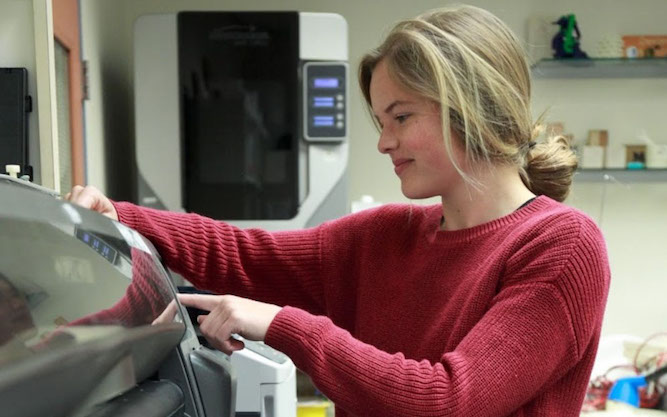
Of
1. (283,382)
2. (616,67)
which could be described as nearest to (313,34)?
(283,382)

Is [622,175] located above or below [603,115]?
below

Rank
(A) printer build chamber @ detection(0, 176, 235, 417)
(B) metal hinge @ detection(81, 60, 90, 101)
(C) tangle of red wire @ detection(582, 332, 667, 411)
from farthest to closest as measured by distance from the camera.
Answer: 1. (C) tangle of red wire @ detection(582, 332, 667, 411)
2. (B) metal hinge @ detection(81, 60, 90, 101)
3. (A) printer build chamber @ detection(0, 176, 235, 417)

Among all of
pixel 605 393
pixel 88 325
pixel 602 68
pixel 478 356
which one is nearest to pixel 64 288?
pixel 88 325

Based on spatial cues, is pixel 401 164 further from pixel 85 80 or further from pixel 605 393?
pixel 605 393

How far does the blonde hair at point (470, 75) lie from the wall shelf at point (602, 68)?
2.09 meters

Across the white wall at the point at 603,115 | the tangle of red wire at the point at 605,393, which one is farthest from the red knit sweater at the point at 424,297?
the white wall at the point at 603,115

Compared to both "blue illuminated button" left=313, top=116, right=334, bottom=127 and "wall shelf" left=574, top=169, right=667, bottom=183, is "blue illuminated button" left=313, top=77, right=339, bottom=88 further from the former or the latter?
"wall shelf" left=574, top=169, right=667, bottom=183

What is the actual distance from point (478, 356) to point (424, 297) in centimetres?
19

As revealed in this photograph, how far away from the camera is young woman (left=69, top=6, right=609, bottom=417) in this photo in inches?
34.7

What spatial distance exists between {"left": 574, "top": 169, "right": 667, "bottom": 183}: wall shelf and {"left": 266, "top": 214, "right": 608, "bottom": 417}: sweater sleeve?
2277 mm

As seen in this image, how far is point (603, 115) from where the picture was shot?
10.2ft

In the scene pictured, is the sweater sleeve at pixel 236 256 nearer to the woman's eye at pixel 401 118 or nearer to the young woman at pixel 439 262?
the young woman at pixel 439 262

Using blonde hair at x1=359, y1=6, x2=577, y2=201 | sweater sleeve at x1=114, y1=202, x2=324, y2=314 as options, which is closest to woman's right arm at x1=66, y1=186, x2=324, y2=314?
sweater sleeve at x1=114, y1=202, x2=324, y2=314

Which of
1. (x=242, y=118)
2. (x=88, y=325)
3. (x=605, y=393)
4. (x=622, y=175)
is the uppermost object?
(x=242, y=118)
